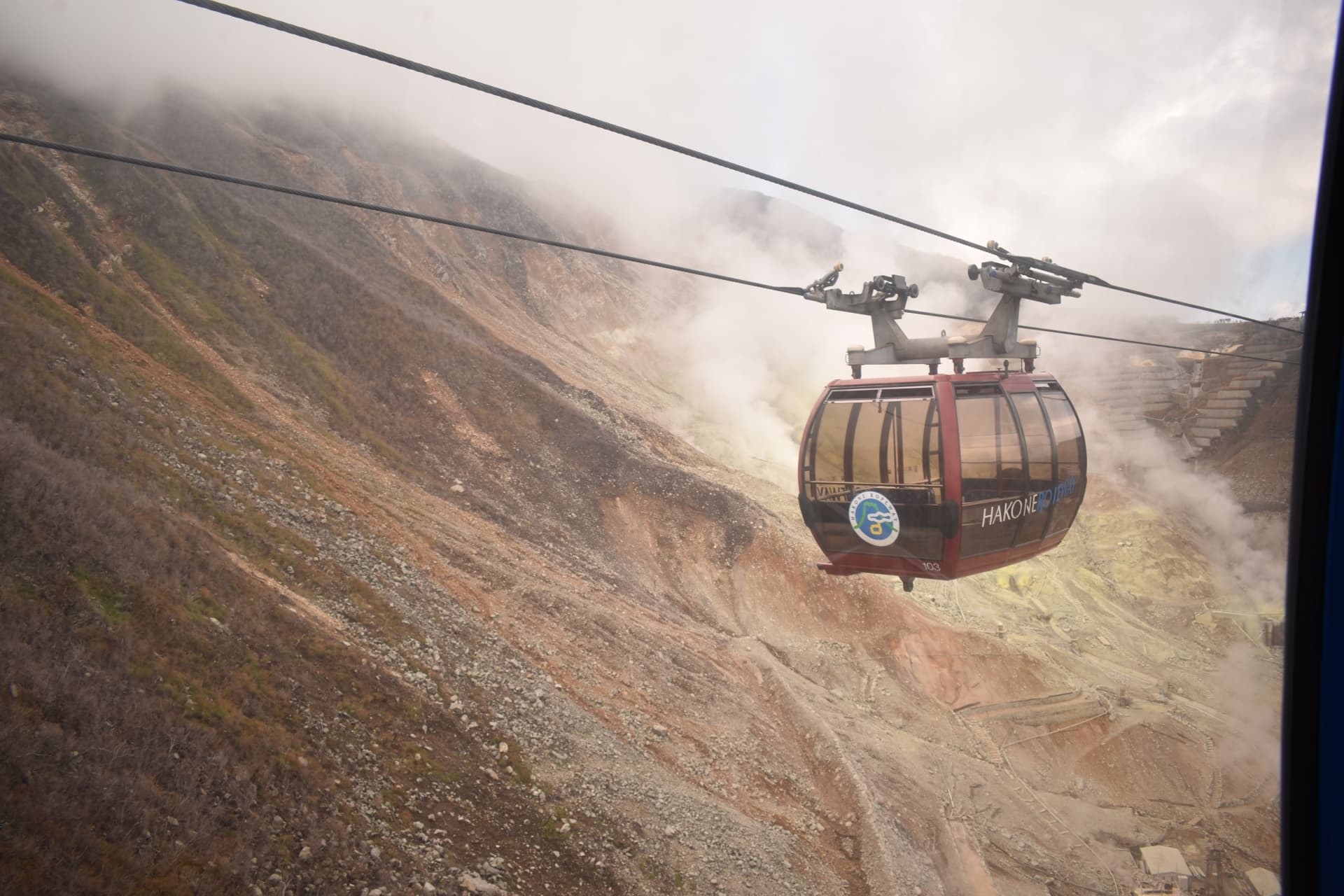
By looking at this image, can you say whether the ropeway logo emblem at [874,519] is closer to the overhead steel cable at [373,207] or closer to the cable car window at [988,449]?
the cable car window at [988,449]

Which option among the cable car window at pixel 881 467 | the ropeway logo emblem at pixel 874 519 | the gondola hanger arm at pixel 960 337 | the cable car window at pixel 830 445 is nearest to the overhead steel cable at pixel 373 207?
the gondola hanger arm at pixel 960 337

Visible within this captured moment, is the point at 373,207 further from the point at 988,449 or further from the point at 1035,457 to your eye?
the point at 1035,457

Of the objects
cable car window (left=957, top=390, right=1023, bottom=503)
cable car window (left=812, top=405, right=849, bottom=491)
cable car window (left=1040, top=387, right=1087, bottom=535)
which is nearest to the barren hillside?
cable car window (left=957, top=390, right=1023, bottom=503)

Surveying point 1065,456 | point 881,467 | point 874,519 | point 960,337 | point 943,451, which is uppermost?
point 960,337

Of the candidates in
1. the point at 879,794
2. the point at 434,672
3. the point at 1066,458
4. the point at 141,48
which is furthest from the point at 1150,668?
the point at 141,48

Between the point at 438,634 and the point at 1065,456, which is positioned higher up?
the point at 1065,456

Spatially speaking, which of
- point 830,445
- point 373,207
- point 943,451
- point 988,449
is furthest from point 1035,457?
point 373,207

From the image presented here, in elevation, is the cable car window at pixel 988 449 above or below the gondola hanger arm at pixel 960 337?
below

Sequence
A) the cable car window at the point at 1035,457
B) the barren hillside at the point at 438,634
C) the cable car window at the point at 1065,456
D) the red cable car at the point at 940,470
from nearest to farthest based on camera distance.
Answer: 1. the barren hillside at the point at 438,634
2. the red cable car at the point at 940,470
3. the cable car window at the point at 1035,457
4. the cable car window at the point at 1065,456
